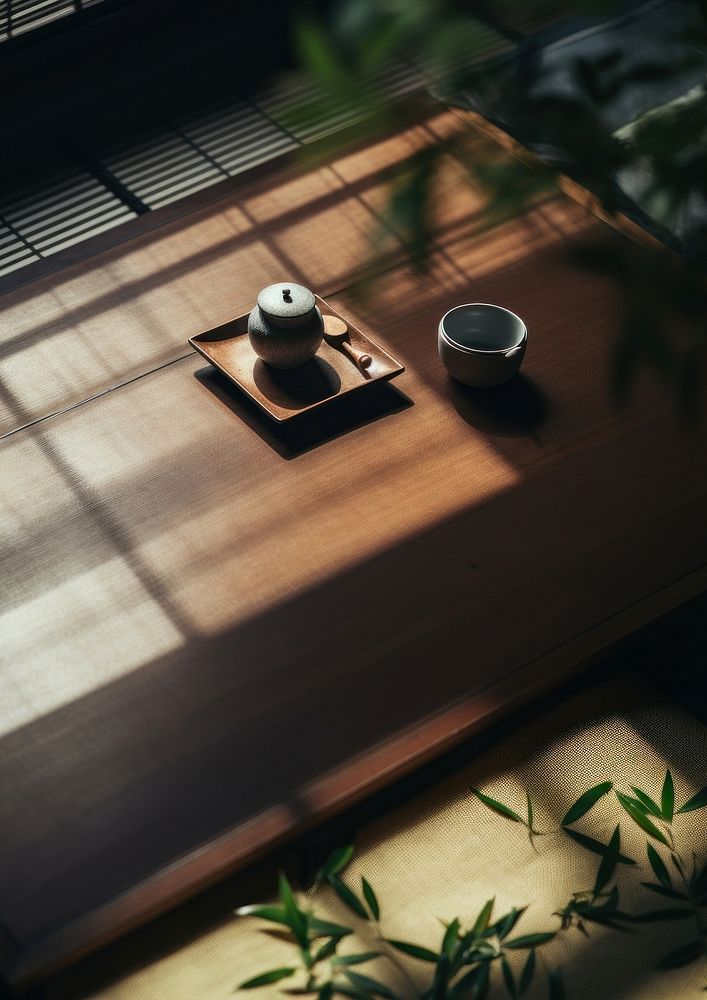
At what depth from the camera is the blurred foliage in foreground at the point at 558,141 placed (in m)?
0.74

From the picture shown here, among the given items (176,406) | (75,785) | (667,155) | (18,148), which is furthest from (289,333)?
(18,148)

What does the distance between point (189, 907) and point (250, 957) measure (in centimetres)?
11

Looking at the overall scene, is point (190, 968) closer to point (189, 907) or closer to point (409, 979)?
point (189, 907)

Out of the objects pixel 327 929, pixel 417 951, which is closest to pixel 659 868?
pixel 417 951

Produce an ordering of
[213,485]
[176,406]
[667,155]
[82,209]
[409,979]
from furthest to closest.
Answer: [82,209] < [176,406] < [213,485] < [409,979] < [667,155]

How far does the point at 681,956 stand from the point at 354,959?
432mm

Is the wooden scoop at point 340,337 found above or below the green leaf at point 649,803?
above

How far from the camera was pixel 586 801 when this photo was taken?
1.65m

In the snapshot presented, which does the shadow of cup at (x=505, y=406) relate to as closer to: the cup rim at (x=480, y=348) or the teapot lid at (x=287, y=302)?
the cup rim at (x=480, y=348)

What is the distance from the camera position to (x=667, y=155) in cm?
79

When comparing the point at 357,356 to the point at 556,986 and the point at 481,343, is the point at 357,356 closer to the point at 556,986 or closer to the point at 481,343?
the point at 481,343

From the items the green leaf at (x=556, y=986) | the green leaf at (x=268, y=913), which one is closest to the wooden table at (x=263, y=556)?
the green leaf at (x=268, y=913)

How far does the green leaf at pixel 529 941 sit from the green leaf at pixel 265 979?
11.7 inches

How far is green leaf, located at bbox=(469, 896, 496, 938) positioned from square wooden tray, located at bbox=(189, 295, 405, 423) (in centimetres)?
85
